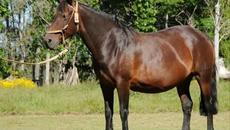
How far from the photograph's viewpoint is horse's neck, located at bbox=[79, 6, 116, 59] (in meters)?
7.02

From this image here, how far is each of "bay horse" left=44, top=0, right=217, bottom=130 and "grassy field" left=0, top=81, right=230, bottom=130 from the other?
4629 mm

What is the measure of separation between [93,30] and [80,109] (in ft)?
29.6

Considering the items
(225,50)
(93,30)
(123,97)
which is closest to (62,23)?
(93,30)

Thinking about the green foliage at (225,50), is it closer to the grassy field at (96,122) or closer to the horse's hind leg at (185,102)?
the grassy field at (96,122)

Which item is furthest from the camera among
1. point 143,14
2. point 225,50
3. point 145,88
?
point 225,50

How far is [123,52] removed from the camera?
707 cm

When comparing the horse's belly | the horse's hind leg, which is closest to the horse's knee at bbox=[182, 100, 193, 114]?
the horse's hind leg

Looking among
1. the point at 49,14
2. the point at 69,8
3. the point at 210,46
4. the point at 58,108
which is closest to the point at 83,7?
the point at 69,8

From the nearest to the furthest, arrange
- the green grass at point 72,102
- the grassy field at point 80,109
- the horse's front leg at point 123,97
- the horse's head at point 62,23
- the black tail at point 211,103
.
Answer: the horse's head at point 62,23
the horse's front leg at point 123,97
the black tail at point 211,103
the grassy field at point 80,109
the green grass at point 72,102

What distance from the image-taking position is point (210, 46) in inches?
329

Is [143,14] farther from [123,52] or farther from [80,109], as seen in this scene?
[123,52]

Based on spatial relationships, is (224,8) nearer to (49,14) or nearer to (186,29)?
(49,14)

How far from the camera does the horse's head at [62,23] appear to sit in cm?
681

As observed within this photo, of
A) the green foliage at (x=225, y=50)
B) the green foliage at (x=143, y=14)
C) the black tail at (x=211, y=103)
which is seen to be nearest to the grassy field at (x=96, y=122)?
the black tail at (x=211, y=103)
